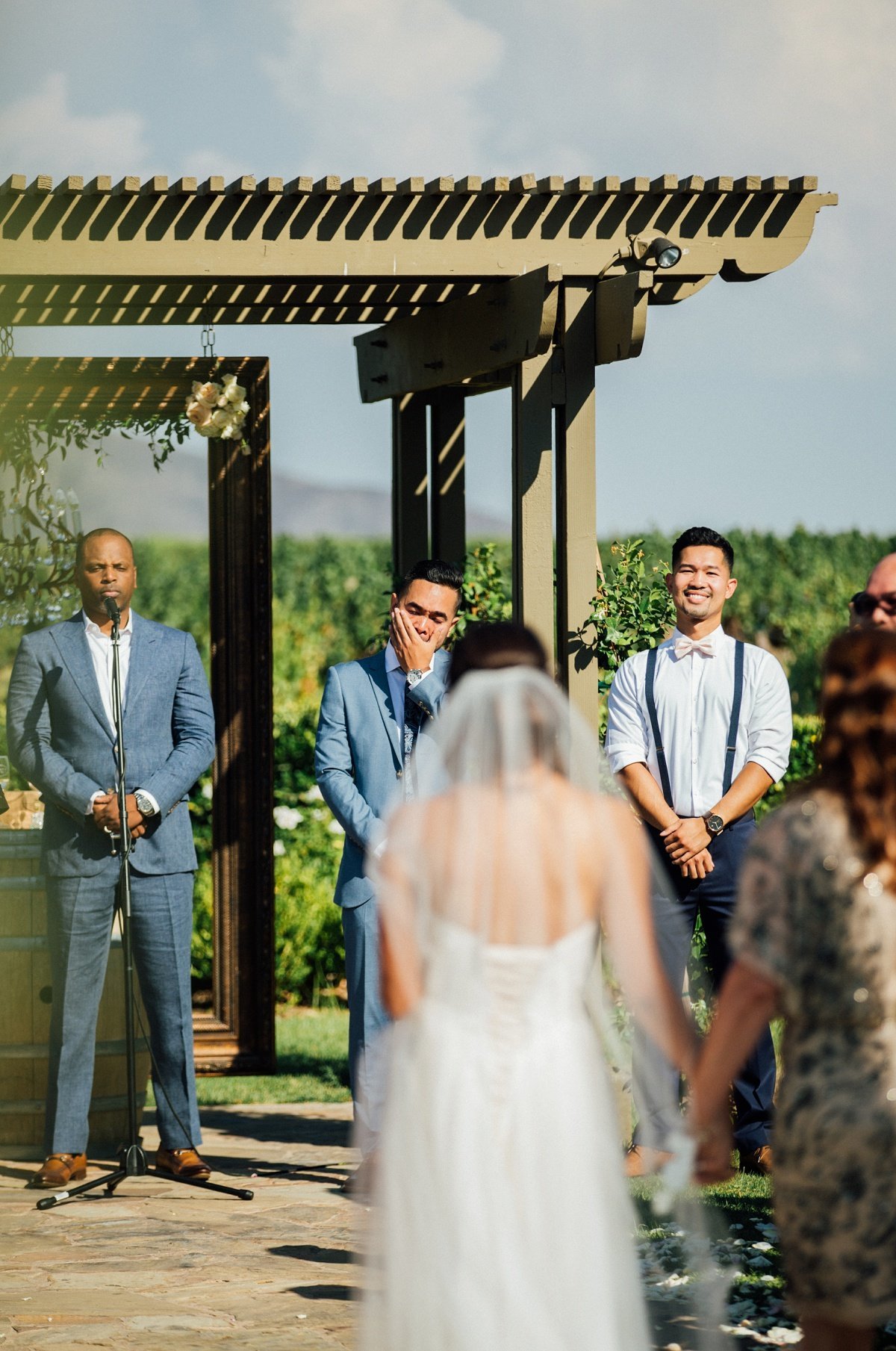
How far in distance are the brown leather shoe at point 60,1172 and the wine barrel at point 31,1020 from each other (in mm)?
420

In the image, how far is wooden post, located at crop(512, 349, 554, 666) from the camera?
5.54 meters

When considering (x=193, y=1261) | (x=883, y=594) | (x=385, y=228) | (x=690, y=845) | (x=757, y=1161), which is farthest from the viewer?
(x=385, y=228)

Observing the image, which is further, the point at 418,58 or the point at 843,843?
the point at 418,58

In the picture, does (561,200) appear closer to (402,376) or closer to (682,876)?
(402,376)

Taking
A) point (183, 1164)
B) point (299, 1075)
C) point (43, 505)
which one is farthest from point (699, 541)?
point (299, 1075)

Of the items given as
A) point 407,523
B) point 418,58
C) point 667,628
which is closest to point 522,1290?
point 667,628

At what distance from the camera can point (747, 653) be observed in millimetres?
5242

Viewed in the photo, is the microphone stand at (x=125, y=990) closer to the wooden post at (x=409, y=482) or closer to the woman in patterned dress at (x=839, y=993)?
the wooden post at (x=409, y=482)

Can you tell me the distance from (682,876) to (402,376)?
263 cm

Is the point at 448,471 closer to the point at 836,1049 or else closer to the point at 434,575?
the point at 434,575

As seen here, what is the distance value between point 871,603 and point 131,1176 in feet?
10.5

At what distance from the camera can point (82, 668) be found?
17.4 ft

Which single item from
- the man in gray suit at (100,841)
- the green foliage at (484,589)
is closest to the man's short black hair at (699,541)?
the green foliage at (484,589)

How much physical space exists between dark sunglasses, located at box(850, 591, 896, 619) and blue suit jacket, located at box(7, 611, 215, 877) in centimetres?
241
